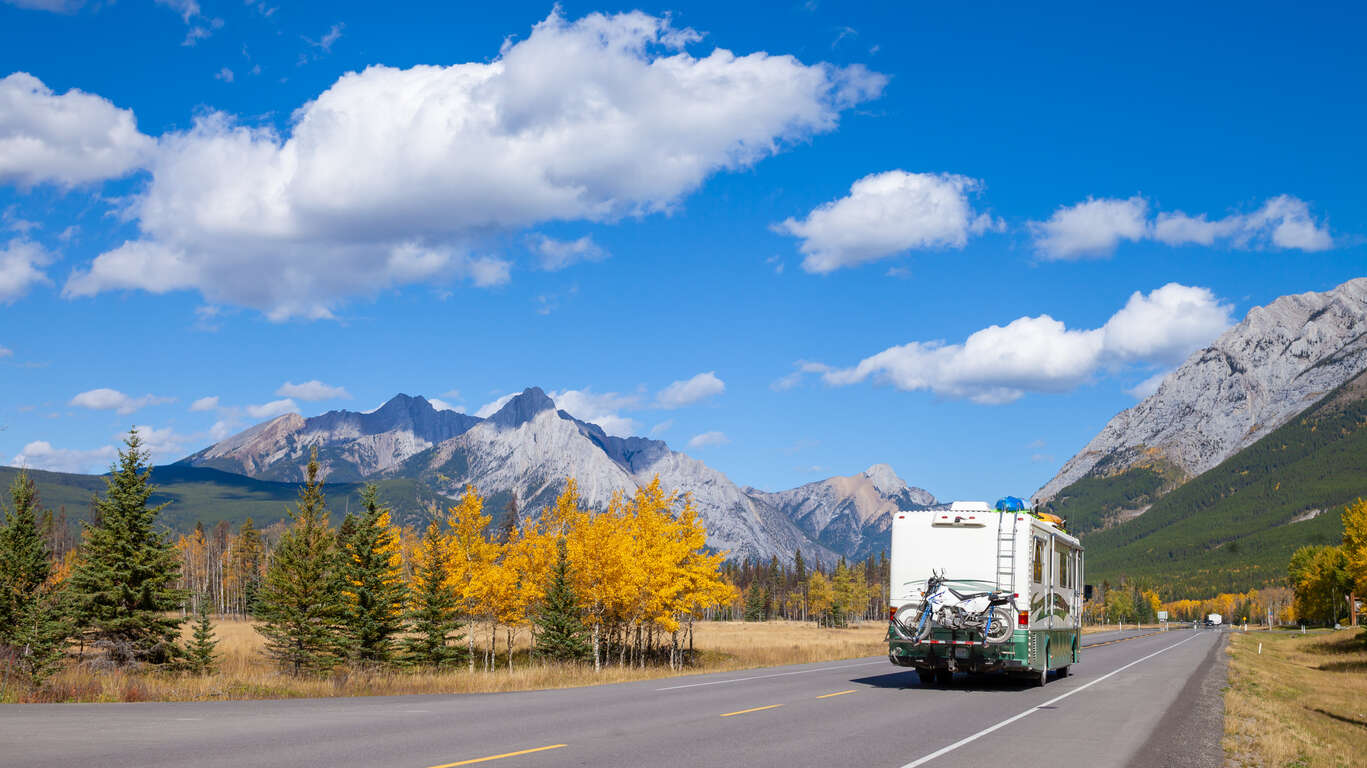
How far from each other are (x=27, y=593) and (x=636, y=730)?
28.7 m

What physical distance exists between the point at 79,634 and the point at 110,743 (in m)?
24.1

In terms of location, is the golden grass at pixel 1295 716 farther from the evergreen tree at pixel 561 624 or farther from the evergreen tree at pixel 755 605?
the evergreen tree at pixel 755 605

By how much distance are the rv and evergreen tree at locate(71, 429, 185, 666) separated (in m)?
24.6

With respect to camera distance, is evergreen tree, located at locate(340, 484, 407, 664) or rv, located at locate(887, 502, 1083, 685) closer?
rv, located at locate(887, 502, 1083, 685)

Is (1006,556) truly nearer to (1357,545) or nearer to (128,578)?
(128,578)

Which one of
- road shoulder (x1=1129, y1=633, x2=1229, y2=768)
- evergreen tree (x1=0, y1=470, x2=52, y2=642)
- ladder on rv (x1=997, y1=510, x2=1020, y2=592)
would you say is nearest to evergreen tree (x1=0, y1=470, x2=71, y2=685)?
evergreen tree (x1=0, y1=470, x2=52, y2=642)

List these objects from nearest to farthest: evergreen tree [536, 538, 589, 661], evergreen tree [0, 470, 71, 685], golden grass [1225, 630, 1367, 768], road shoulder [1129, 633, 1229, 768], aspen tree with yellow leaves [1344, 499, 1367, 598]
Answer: road shoulder [1129, 633, 1229, 768] < golden grass [1225, 630, 1367, 768] < evergreen tree [0, 470, 71, 685] < evergreen tree [536, 538, 589, 661] < aspen tree with yellow leaves [1344, 499, 1367, 598]

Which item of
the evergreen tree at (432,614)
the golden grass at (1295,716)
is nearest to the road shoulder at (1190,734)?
the golden grass at (1295,716)

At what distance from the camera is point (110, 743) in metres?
10.6

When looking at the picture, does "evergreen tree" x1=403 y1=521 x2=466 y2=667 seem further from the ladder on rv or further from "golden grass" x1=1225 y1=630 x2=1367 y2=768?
"golden grass" x1=1225 y1=630 x2=1367 y2=768

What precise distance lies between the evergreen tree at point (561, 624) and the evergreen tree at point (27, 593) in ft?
66.1

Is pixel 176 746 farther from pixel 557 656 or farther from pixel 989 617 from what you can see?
pixel 557 656

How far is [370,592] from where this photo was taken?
35156 mm

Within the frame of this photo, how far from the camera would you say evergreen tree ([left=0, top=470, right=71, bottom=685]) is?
28969 millimetres
